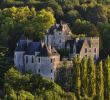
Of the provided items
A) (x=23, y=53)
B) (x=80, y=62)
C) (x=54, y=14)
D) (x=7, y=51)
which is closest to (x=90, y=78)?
(x=80, y=62)

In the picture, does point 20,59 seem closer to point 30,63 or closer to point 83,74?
point 30,63

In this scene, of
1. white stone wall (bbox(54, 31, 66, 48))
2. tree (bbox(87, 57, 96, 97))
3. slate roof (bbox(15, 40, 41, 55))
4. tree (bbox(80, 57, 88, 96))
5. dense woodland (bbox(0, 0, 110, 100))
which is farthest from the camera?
white stone wall (bbox(54, 31, 66, 48))

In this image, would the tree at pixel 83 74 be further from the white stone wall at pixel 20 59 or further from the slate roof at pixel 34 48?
the white stone wall at pixel 20 59

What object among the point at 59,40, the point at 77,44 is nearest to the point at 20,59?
the point at 59,40

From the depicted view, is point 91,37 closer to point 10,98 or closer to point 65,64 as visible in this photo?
point 65,64

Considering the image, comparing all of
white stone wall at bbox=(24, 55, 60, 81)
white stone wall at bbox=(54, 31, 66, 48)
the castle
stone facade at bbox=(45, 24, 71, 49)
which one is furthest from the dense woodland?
white stone wall at bbox=(54, 31, 66, 48)

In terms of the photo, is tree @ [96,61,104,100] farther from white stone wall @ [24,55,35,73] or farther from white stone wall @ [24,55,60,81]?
white stone wall @ [24,55,35,73]
